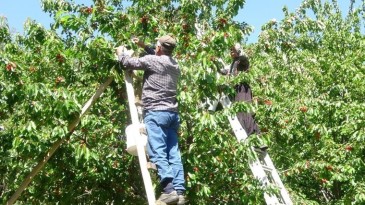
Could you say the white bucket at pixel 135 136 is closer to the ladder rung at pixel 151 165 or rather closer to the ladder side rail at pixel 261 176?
the ladder rung at pixel 151 165

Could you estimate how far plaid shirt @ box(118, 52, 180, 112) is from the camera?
398cm

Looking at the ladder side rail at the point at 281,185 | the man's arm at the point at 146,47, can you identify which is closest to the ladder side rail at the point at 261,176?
the ladder side rail at the point at 281,185

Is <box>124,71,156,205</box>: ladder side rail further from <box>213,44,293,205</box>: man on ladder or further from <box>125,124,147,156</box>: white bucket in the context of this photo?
<box>213,44,293,205</box>: man on ladder

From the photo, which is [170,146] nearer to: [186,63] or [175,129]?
[175,129]

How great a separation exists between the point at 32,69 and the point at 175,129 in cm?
257

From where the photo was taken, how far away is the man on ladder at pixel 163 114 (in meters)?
3.74

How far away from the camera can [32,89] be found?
4.31 metres

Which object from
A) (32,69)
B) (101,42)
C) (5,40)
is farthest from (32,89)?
(5,40)

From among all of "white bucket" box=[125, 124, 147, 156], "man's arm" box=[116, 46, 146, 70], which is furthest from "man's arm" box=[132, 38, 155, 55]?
"white bucket" box=[125, 124, 147, 156]

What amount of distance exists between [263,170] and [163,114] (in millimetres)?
1728

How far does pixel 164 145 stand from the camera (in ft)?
12.6

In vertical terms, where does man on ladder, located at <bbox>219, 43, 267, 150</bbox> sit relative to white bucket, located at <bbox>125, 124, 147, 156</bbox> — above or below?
above

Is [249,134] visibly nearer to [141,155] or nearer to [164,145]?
[164,145]

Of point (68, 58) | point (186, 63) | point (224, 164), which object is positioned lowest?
point (224, 164)
